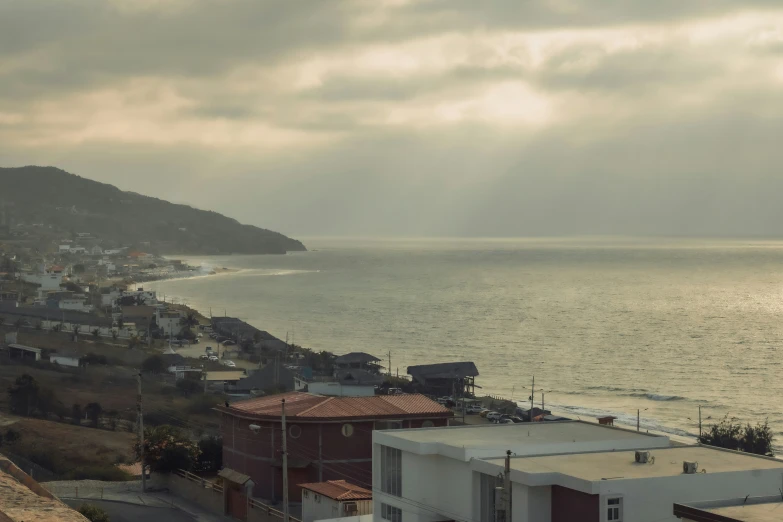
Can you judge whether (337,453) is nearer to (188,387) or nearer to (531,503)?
(531,503)

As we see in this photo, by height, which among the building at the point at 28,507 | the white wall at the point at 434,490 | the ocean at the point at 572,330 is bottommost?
the ocean at the point at 572,330

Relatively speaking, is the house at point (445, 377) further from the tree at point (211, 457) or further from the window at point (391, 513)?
the window at point (391, 513)

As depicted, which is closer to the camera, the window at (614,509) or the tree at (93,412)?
the window at (614,509)

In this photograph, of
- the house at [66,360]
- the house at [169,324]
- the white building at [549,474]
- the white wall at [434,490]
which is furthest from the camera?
the house at [169,324]

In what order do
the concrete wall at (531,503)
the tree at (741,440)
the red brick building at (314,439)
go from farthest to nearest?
the tree at (741,440), the red brick building at (314,439), the concrete wall at (531,503)

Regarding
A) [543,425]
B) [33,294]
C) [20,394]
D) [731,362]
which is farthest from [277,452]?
[33,294]

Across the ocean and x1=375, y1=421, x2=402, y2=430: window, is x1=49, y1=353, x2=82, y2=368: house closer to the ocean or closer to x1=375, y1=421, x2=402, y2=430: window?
the ocean

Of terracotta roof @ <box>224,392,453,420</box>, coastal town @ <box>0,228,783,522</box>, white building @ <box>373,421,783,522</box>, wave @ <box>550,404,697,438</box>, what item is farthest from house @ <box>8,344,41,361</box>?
white building @ <box>373,421,783,522</box>

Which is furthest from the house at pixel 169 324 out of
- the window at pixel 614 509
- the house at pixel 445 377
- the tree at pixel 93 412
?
the window at pixel 614 509
